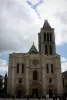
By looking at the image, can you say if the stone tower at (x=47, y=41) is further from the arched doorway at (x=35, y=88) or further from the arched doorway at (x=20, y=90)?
the arched doorway at (x=20, y=90)

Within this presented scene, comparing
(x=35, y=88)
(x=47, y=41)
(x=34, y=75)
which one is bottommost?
(x=35, y=88)

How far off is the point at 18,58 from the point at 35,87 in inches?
384

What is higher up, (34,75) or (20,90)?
(34,75)

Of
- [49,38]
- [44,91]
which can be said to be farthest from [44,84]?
[49,38]

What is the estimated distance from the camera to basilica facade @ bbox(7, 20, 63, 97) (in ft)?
183

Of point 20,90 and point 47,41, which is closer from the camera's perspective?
point 20,90

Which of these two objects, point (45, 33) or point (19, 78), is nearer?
point (19, 78)

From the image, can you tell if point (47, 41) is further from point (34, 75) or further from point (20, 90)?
point (20, 90)

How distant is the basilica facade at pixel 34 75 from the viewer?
183 feet

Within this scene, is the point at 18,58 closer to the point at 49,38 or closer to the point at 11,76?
the point at 11,76

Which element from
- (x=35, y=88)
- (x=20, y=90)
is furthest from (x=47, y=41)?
(x=20, y=90)

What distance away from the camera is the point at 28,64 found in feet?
189

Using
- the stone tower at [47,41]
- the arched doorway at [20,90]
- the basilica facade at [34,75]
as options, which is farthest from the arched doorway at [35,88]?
the stone tower at [47,41]

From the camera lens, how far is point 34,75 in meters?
57.5
